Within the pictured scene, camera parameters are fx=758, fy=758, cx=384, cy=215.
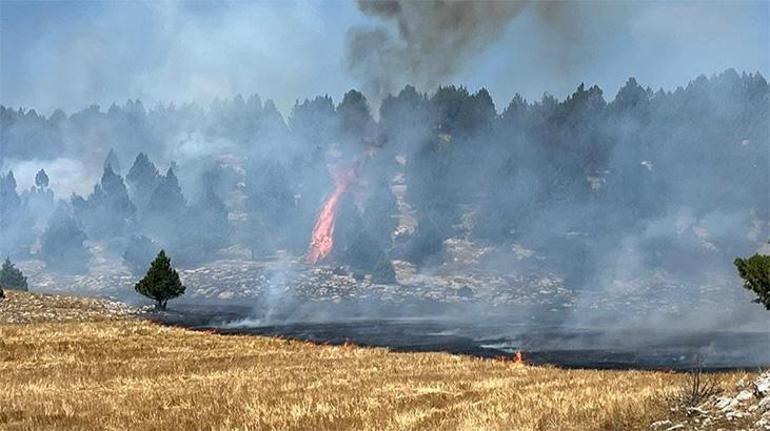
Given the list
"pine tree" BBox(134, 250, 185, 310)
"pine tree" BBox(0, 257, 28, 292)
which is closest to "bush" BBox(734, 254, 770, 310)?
"pine tree" BBox(134, 250, 185, 310)

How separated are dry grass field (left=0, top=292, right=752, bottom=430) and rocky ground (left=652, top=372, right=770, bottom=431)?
2.23 feet

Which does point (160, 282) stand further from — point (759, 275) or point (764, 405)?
point (764, 405)

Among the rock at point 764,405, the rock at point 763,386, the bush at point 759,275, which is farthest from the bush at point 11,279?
the rock at point 764,405

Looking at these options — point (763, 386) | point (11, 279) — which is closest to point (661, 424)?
point (763, 386)

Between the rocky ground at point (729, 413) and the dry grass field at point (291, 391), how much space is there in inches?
26.7

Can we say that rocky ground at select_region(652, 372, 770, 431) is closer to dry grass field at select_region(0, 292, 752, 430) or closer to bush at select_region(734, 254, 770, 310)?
dry grass field at select_region(0, 292, 752, 430)

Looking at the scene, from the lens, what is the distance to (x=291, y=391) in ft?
90.4

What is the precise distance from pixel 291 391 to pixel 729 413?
50.9 ft

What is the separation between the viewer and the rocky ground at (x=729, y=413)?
52.4 ft

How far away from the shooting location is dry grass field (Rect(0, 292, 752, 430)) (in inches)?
774

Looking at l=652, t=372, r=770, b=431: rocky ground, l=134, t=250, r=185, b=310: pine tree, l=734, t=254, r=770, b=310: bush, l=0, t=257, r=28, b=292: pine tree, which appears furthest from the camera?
l=0, t=257, r=28, b=292: pine tree

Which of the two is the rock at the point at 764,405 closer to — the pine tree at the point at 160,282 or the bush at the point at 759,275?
A: the bush at the point at 759,275

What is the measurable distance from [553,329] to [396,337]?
2500 cm

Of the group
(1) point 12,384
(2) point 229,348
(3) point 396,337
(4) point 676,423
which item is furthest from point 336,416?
(3) point 396,337
